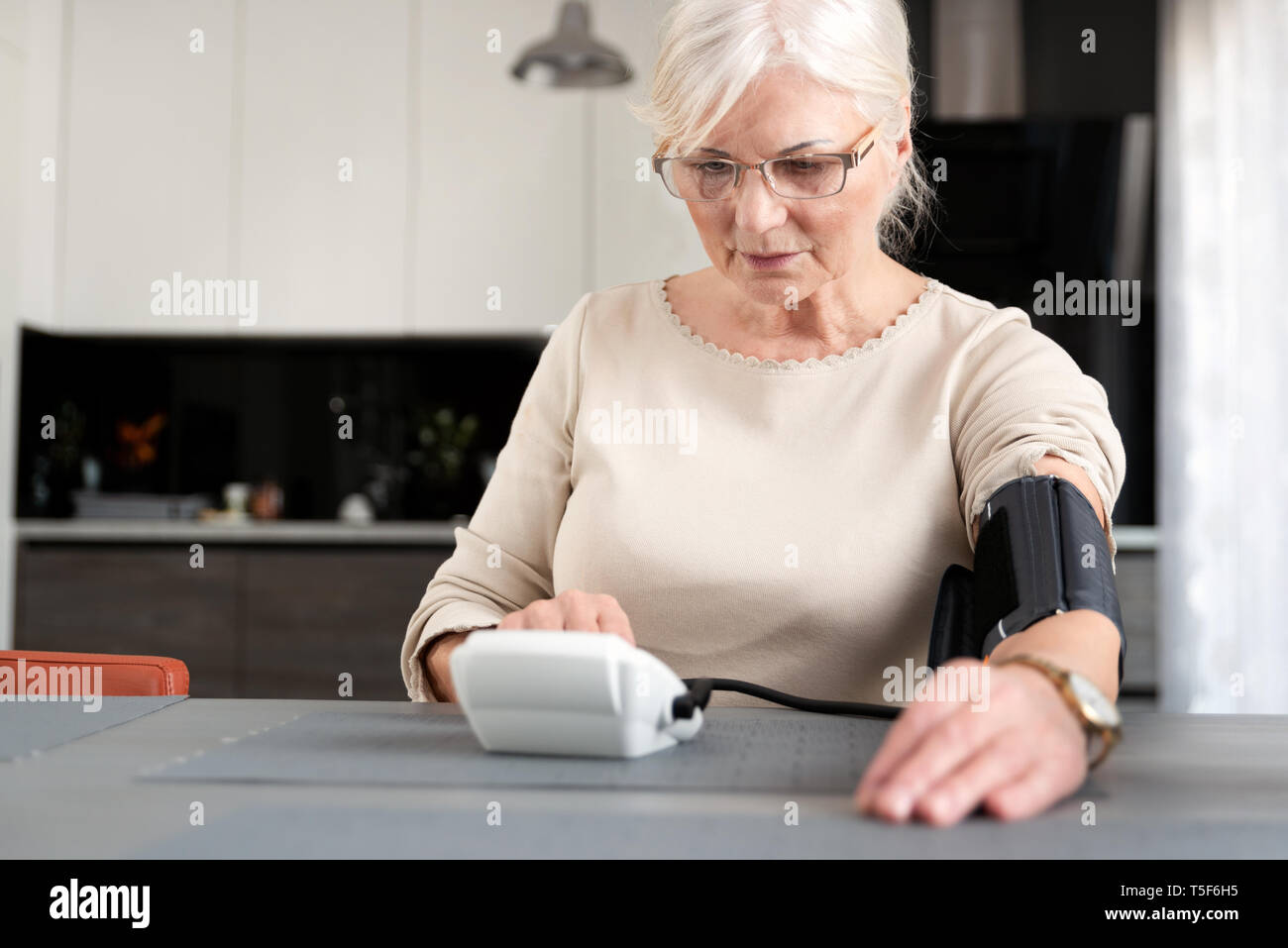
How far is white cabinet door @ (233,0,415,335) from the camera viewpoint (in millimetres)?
3318

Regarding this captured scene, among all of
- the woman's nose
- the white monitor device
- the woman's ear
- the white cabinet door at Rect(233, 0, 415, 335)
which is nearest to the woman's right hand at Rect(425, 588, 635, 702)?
the white monitor device

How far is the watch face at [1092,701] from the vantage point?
58 centimetres

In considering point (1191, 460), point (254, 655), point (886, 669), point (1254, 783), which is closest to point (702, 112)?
point (886, 669)

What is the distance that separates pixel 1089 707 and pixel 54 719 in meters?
0.66

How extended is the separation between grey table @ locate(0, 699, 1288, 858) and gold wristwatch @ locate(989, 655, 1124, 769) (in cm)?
2

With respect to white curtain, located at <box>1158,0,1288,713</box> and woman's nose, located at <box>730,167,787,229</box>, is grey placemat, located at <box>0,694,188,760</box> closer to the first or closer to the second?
woman's nose, located at <box>730,167,787,229</box>

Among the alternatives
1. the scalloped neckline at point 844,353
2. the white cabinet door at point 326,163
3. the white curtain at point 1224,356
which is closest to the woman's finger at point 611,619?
the scalloped neckline at point 844,353

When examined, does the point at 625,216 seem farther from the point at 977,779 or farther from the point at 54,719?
the point at 977,779

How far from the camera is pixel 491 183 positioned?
10.8 ft

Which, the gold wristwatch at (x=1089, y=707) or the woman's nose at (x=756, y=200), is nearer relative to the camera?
the gold wristwatch at (x=1089, y=707)

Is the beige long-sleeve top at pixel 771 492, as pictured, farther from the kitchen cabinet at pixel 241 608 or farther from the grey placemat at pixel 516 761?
the kitchen cabinet at pixel 241 608

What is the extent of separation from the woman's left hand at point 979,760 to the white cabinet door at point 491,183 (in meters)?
2.81

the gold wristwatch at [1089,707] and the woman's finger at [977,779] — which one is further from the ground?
the gold wristwatch at [1089,707]

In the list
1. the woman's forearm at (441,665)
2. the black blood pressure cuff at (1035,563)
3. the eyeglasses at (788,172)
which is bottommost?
the woman's forearm at (441,665)
